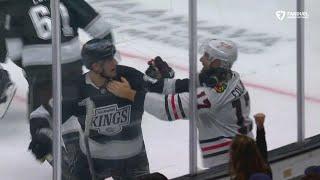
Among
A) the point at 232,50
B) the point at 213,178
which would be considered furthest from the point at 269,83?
the point at 213,178

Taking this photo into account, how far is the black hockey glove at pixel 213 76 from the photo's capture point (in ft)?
14.7

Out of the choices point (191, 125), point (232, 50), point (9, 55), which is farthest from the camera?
point (232, 50)

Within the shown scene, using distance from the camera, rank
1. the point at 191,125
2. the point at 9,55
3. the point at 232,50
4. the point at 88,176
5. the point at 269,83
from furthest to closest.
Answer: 1. the point at 269,83
2. the point at 232,50
3. the point at 191,125
4. the point at 88,176
5. the point at 9,55

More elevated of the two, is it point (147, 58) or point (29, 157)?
point (147, 58)

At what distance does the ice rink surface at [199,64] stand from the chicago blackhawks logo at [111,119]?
0.11m

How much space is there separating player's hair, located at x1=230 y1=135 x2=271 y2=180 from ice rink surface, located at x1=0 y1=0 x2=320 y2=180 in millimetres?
699

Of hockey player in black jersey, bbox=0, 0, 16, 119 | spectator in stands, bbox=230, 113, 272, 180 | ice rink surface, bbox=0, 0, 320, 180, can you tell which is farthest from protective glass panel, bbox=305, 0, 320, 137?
hockey player in black jersey, bbox=0, 0, 16, 119

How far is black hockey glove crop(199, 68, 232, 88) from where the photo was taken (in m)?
4.49

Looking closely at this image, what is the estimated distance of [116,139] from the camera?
4.11 meters

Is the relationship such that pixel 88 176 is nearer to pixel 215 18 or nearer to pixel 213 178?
pixel 213 178

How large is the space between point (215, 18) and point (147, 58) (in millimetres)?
486

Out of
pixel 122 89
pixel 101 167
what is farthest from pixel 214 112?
pixel 101 167

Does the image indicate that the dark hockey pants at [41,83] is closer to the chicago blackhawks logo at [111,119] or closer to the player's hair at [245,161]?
the chicago blackhawks logo at [111,119]

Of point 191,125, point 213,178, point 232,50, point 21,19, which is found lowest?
point 213,178
